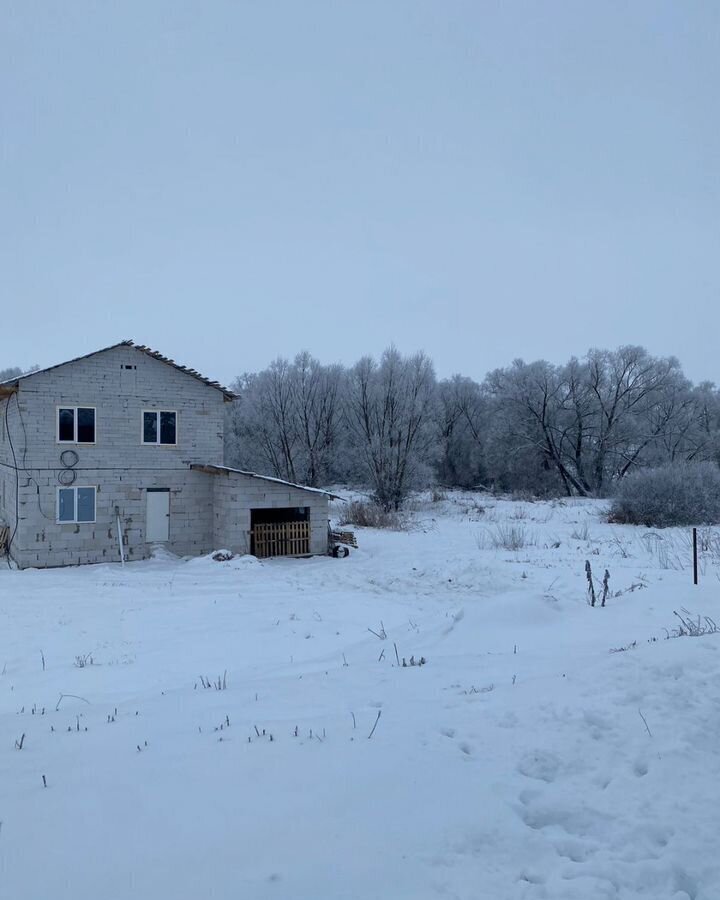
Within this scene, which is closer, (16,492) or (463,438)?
(16,492)

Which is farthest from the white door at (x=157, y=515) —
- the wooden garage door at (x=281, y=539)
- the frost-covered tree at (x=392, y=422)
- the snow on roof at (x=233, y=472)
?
the frost-covered tree at (x=392, y=422)

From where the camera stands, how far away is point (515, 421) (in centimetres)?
4303

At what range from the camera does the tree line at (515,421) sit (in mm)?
37719

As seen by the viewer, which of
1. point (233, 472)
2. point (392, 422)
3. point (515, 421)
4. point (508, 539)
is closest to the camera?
point (233, 472)

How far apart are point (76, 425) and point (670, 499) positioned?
77.7ft

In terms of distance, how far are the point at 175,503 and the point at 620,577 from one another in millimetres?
14185

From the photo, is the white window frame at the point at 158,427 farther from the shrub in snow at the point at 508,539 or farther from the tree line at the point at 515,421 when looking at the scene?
the tree line at the point at 515,421

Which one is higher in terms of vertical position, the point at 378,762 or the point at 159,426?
the point at 159,426

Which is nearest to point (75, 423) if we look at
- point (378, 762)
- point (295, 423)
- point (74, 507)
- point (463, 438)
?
point (74, 507)

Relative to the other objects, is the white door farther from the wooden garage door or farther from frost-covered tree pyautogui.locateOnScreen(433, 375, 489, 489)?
frost-covered tree pyautogui.locateOnScreen(433, 375, 489, 489)

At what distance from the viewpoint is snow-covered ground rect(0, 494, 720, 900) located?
321 cm

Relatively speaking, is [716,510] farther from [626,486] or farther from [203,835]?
[203,835]

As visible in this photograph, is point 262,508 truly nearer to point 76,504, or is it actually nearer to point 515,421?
point 76,504

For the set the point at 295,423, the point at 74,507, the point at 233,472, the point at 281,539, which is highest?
the point at 295,423
